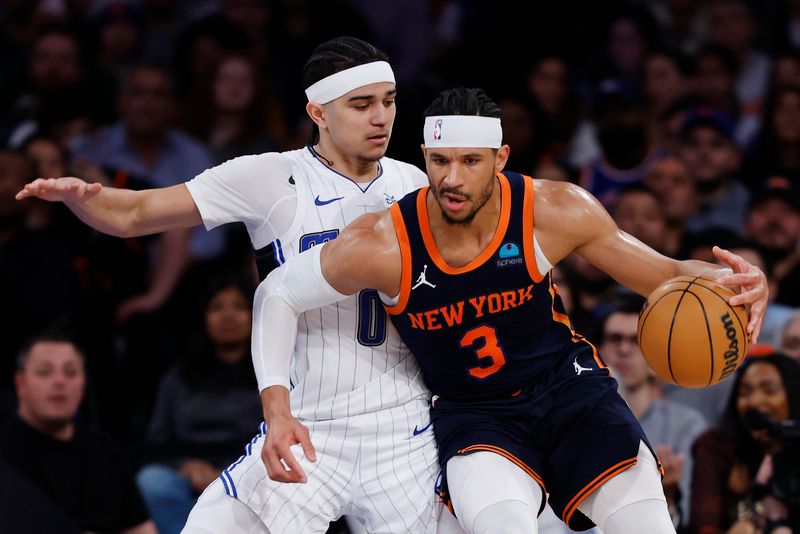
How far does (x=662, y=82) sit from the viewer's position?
9.90 m

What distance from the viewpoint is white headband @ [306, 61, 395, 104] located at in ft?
16.1

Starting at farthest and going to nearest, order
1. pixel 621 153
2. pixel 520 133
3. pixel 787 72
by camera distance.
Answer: pixel 787 72, pixel 520 133, pixel 621 153

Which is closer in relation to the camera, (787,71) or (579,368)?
(579,368)

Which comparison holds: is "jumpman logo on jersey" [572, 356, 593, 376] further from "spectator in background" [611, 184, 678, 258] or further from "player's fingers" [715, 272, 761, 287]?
"spectator in background" [611, 184, 678, 258]

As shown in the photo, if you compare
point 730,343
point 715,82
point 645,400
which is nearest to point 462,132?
point 730,343

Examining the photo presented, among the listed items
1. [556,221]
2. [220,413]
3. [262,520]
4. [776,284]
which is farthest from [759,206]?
[262,520]

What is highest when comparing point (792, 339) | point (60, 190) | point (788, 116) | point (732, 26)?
point (60, 190)

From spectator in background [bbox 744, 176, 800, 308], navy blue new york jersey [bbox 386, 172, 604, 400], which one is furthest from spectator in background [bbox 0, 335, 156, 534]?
spectator in background [bbox 744, 176, 800, 308]

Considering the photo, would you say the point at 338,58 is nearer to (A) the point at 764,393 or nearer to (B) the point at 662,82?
(A) the point at 764,393

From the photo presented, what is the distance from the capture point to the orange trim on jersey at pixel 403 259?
181 inches

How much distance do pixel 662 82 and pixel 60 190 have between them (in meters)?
6.12

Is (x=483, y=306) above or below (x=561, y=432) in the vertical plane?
above

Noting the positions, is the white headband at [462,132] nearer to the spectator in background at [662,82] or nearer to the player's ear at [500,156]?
the player's ear at [500,156]

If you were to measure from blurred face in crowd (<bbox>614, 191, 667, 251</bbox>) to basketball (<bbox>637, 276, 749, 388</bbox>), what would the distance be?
11.7 ft
